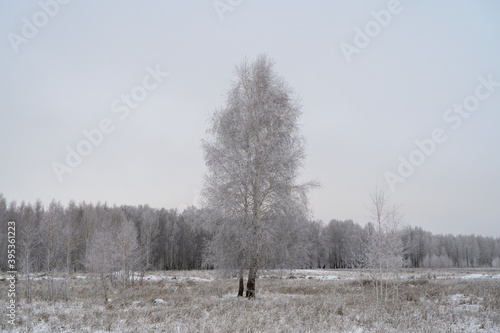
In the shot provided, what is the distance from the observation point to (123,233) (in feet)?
82.3

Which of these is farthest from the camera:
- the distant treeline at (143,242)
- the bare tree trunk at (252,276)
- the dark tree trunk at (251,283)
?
the distant treeline at (143,242)

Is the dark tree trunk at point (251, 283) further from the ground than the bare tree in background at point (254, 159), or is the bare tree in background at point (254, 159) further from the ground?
the bare tree in background at point (254, 159)

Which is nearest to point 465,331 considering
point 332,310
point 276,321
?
point 332,310

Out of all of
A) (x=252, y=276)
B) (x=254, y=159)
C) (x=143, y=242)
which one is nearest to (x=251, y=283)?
(x=252, y=276)

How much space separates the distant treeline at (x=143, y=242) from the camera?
61.3ft

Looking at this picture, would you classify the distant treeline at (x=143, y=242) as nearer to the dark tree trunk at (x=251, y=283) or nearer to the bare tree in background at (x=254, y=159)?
the bare tree in background at (x=254, y=159)

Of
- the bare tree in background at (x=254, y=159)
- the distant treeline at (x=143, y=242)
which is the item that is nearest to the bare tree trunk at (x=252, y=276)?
the bare tree in background at (x=254, y=159)

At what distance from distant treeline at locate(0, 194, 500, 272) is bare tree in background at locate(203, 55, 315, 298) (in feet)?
4.51

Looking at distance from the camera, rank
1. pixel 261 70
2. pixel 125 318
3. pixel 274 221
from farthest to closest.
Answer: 1. pixel 261 70
2. pixel 274 221
3. pixel 125 318

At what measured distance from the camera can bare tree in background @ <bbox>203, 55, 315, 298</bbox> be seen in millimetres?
13680

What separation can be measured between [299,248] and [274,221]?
5.54 ft

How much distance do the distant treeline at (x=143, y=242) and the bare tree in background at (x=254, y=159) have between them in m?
1.38

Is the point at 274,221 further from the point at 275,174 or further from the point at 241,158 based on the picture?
the point at 241,158

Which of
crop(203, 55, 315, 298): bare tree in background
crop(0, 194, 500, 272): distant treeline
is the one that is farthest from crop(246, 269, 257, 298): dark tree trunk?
crop(0, 194, 500, 272): distant treeline
